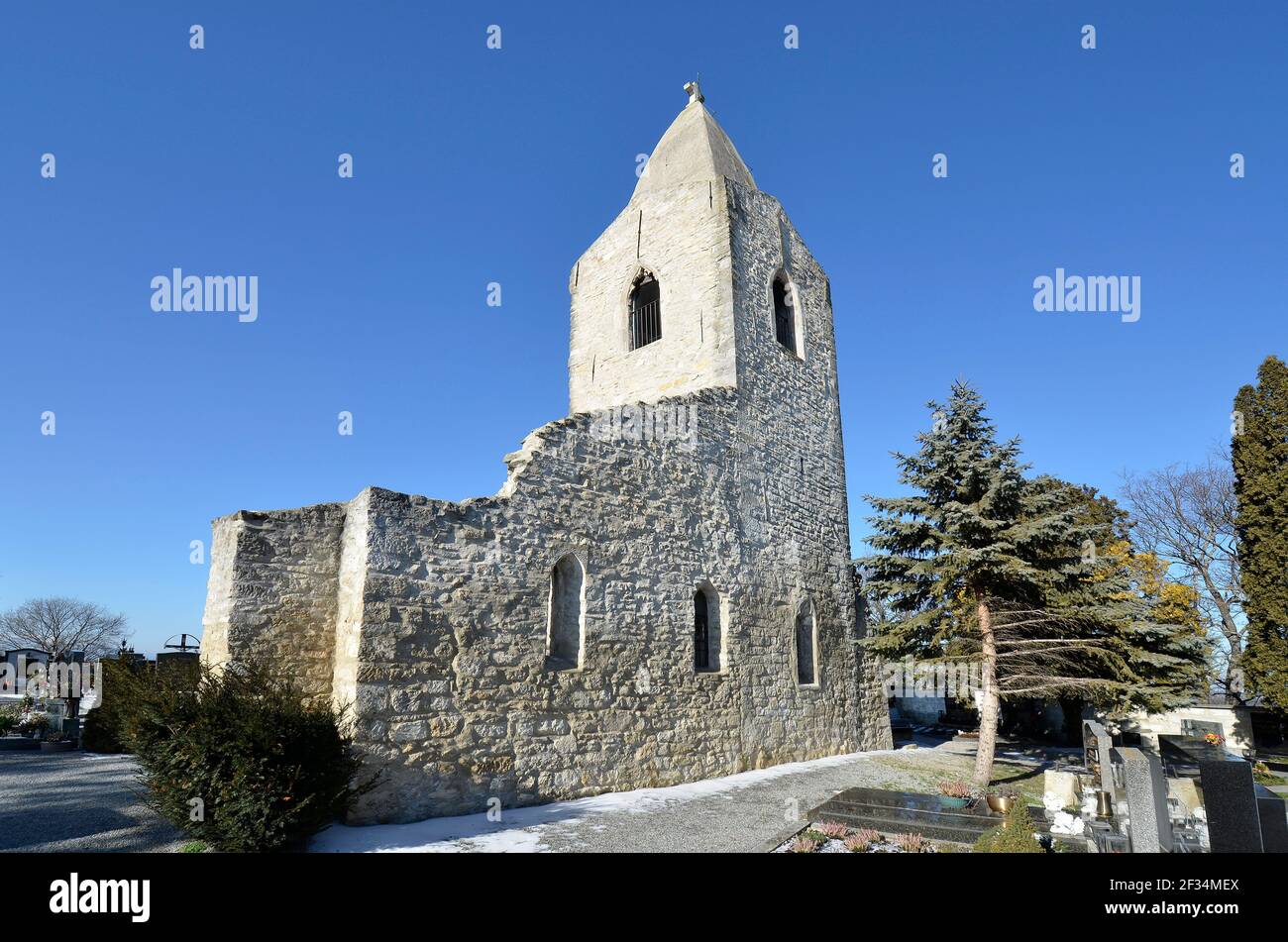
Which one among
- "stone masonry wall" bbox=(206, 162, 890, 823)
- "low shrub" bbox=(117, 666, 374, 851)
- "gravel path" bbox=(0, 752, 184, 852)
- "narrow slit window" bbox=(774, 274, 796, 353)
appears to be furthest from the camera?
"narrow slit window" bbox=(774, 274, 796, 353)

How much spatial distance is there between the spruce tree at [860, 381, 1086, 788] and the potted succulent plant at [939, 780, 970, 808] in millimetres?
1017

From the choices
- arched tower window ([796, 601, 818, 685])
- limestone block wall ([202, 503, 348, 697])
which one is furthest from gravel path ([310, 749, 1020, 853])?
arched tower window ([796, 601, 818, 685])

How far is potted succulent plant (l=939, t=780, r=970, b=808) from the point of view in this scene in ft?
29.9

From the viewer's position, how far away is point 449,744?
836cm

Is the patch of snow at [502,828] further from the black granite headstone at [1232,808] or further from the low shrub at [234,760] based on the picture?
the black granite headstone at [1232,808]

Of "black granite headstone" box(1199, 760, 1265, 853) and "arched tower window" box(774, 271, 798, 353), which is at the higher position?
"arched tower window" box(774, 271, 798, 353)

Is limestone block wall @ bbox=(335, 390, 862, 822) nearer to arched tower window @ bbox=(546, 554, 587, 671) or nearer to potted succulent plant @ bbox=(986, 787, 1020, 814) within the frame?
arched tower window @ bbox=(546, 554, 587, 671)

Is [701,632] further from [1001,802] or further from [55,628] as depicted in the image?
[55,628]

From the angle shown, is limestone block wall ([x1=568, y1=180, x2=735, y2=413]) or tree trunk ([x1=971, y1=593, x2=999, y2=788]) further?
limestone block wall ([x1=568, y1=180, x2=735, y2=413])

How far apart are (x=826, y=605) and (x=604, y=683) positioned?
22.1 feet

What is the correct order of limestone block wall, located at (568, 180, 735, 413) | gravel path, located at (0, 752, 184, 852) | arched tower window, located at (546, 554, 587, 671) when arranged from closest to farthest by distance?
1. gravel path, located at (0, 752, 184, 852)
2. arched tower window, located at (546, 554, 587, 671)
3. limestone block wall, located at (568, 180, 735, 413)

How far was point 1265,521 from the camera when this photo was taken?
1684 cm

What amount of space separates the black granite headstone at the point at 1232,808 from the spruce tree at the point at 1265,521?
1356 centimetres
